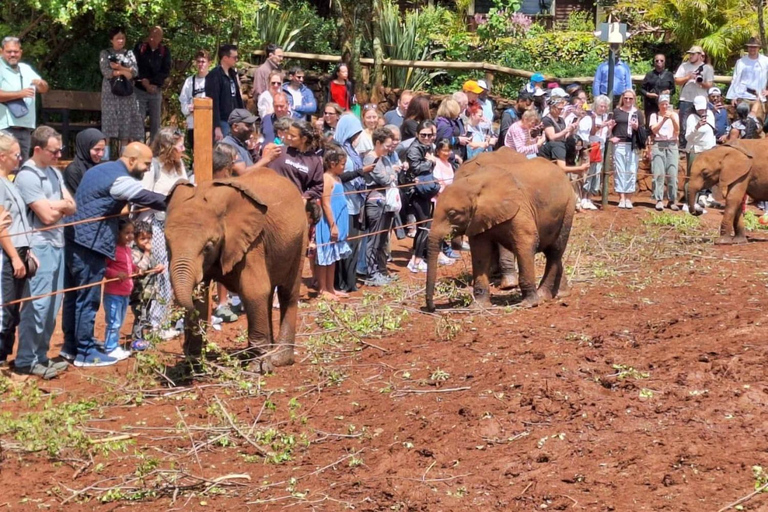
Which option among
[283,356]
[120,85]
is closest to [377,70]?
[120,85]

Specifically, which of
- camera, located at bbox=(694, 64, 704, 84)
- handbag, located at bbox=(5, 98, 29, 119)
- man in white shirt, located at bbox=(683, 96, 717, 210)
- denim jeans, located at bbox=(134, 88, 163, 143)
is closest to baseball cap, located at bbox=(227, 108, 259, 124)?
handbag, located at bbox=(5, 98, 29, 119)

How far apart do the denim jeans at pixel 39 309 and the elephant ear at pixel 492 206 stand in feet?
13.7

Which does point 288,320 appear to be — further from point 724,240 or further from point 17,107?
point 724,240

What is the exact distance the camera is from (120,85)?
14586mm

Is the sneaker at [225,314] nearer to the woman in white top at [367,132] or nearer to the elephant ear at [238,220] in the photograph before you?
the elephant ear at [238,220]

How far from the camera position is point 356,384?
921cm

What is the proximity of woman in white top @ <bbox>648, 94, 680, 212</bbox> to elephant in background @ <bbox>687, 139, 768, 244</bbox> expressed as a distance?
308 cm

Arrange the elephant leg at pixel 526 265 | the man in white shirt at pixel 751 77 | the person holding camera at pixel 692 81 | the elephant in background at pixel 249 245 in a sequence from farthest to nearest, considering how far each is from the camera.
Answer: the man in white shirt at pixel 751 77
the person holding camera at pixel 692 81
the elephant leg at pixel 526 265
the elephant in background at pixel 249 245

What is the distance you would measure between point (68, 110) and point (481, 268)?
682 centimetres

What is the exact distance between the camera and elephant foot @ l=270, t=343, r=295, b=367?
9.88 metres

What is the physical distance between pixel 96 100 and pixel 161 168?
590 cm

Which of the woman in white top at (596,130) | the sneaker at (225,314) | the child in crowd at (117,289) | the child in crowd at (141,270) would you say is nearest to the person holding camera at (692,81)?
the woman in white top at (596,130)

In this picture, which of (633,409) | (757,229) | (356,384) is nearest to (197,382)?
(356,384)

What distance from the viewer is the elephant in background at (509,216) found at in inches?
459
